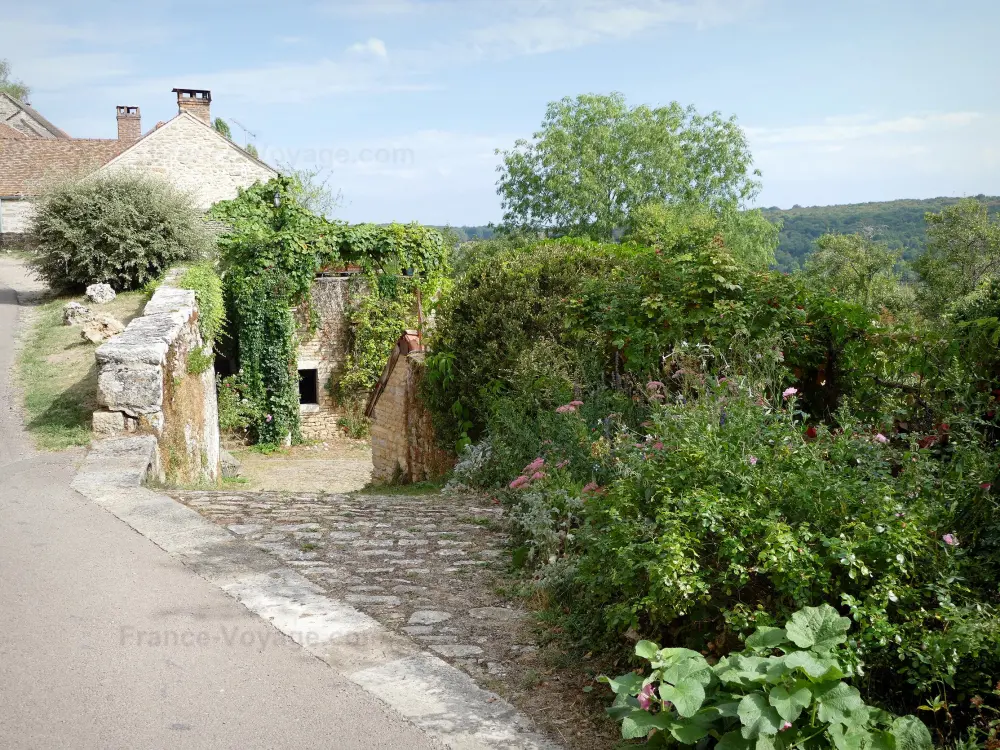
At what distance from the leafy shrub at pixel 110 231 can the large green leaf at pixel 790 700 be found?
14557mm

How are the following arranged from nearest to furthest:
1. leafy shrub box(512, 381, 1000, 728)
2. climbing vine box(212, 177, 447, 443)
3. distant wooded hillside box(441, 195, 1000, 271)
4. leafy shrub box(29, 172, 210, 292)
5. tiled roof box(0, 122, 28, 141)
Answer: leafy shrub box(512, 381, 1000, 728)
leafy shrub box(29, 172, 210, 292)
climbing vine box(212, 177, 447, 443)
tiled roof box(0, 122, 28, 141)
distant wooded hillside box(441, 195, 1000, 271)

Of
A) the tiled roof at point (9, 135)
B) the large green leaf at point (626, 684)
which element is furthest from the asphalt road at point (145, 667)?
the tiled roof at point (9, 135)

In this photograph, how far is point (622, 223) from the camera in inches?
1543

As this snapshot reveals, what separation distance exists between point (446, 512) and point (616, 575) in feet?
11.7

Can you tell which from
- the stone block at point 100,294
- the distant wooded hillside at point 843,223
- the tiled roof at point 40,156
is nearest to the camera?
the stone block at point 100,294

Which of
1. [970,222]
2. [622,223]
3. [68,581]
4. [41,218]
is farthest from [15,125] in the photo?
[68,581]

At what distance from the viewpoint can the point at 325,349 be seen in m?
19.7

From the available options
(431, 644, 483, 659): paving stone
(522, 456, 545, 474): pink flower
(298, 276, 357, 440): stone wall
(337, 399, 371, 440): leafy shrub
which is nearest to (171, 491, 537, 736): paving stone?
(431, 644, 483, 659): paving stone

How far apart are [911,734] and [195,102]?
3393 centimetres

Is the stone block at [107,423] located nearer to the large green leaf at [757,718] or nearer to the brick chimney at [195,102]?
the large green leaf at [757,718]

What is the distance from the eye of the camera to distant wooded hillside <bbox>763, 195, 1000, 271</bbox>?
50562 mm

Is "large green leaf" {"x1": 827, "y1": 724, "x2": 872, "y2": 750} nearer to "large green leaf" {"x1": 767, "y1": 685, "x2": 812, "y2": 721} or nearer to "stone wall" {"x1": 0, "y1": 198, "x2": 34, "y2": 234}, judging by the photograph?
"large green leaf" {"x1": 767, "y1": 685, "x2": 812, "y2": 721}

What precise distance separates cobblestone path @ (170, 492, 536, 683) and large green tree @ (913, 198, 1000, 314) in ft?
108

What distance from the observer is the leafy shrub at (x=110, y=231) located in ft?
48.7
